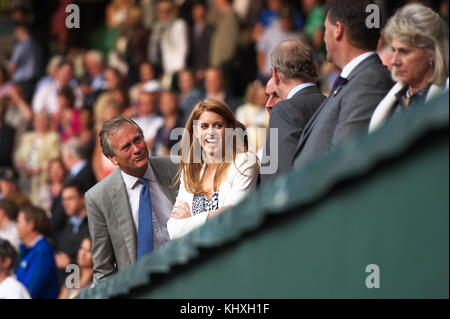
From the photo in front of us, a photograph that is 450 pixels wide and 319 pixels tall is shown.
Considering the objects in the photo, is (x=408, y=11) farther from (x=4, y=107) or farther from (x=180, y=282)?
(x=4, y=107)

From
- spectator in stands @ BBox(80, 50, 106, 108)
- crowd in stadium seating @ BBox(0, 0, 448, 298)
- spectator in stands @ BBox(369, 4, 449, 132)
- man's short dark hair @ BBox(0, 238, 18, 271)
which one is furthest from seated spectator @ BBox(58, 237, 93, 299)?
spectator in stands @ BBox(80, 50, 106, 108)

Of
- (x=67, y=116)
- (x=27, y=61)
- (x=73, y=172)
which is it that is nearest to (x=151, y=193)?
(x=73, y=172)

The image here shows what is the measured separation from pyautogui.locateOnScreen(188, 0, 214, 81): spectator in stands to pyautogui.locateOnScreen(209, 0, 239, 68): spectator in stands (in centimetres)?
24

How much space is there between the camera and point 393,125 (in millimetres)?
2904

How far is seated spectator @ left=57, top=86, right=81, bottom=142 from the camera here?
1419 cm

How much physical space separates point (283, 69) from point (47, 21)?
13537mm

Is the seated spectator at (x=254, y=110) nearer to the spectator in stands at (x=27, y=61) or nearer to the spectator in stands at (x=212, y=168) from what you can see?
the spectator in stands at (x=212, y=168)

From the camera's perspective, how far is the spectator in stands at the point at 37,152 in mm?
13672

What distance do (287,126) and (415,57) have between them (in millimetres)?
1145

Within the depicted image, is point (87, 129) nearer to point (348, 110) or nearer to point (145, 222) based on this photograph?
point (145, 222)

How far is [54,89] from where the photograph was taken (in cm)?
1595

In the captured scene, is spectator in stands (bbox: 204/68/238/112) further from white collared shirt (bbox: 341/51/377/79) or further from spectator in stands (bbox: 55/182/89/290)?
white collared shirt (bbox: 341/51/377/79)

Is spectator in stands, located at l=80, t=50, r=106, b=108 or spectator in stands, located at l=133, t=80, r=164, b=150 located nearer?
spectator in stands, located at l=133, t=80, r=164, b=150
